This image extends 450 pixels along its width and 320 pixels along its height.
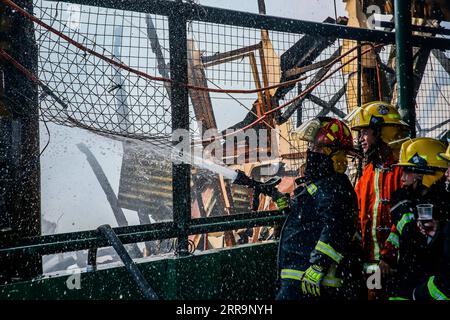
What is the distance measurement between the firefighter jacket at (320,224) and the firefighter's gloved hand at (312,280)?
4cm

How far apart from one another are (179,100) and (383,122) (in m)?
1.84

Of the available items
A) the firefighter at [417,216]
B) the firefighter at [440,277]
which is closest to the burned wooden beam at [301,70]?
the firefighter at [417,216]

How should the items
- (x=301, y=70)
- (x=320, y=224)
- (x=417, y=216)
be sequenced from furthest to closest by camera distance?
1. (x=301, y=70)
2. (x=320, y=224)
3. (x=417, y=216)

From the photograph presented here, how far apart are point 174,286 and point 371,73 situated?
3528mm

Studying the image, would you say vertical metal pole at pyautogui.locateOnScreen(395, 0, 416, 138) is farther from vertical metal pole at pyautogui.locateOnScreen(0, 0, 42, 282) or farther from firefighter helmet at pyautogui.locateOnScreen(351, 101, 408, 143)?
vertical metal pole at pyautogui.locateOnScreen(0, 0, 42, 282)

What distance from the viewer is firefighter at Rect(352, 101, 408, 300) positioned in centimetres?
304

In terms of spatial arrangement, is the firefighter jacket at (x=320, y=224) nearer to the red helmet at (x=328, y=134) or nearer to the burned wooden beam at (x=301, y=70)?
the red helmet at (x=328, y=134)

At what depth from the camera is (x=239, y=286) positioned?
3.45 metres

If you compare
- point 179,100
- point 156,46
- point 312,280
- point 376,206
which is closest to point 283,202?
point 376,206

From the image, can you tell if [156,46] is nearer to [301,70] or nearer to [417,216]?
[417,216]

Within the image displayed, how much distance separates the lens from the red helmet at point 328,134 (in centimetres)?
298

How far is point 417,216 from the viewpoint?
2.47 metres

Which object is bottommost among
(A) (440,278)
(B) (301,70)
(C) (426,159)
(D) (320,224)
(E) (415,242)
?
(A) (440,278)

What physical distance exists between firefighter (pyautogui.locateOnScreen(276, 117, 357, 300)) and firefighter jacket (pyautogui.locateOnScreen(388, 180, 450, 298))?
13.2 inches
